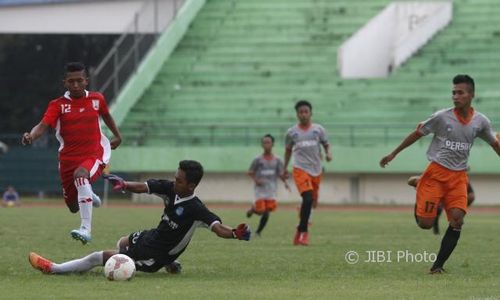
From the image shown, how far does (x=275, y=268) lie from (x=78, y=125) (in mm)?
2997

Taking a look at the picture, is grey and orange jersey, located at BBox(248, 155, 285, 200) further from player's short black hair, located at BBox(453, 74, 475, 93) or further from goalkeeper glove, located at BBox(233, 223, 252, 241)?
goalkeeper glove, located at BBox(233, 223, 252, 241)

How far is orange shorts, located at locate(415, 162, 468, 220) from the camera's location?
1495 centimetres

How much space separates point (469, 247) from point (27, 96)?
115ft

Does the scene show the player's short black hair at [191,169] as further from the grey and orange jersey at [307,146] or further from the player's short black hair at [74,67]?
the grey and orange jersey at [307,146]

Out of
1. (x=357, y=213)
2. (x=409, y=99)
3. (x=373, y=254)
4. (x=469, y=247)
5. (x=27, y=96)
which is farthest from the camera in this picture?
(x=27, y=96)

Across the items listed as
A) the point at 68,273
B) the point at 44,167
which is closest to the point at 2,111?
the point at 44,167

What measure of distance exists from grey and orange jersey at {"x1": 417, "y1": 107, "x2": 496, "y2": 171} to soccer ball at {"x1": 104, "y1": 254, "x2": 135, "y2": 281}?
403 centimetres

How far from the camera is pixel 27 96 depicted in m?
52.2

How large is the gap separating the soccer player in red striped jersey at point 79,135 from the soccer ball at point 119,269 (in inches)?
84.2

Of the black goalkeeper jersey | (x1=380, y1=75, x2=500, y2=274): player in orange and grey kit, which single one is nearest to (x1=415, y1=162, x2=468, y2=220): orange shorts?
(x1=380, y1=75, x2=500, y2=274): player in orange and grey kit

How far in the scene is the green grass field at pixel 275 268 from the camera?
39.6ft

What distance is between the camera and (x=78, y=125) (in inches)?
617

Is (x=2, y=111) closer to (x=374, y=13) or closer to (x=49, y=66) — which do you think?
(x=49, y=66)

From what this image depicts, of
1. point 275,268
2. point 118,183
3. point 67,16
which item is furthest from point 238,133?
point 118,183
